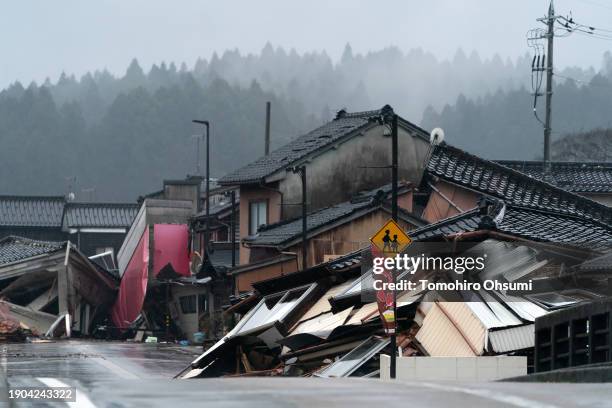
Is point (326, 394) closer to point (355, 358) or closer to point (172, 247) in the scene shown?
point (355, 358)

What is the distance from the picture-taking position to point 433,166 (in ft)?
121

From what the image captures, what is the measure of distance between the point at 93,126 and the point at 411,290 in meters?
133

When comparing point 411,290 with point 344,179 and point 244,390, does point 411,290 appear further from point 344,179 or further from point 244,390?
point 344,179

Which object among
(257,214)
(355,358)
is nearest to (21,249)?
(257,214)

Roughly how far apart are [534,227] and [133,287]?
3777 centimetres

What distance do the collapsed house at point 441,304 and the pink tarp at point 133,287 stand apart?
97.0 ft

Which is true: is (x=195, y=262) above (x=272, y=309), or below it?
below

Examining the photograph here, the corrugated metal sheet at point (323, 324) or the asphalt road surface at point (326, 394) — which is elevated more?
the asphalt road surface at point (326, 394)

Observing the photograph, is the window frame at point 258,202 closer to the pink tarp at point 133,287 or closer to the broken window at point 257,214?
the broken window at point 257,214

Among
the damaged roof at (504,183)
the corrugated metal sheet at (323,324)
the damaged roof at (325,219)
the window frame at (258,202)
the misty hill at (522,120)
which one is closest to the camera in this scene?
the corrugated metal sheet at (323,324)

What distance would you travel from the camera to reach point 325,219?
42.9m

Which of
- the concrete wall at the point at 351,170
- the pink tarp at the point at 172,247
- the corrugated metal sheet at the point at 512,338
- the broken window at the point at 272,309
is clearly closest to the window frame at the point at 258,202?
the concrete wall at the point at 351,170

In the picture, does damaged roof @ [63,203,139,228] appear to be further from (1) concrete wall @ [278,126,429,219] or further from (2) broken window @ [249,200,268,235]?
(1) concrete wall @ [278,126,429,219]

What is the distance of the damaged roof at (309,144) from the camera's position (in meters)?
47.3
